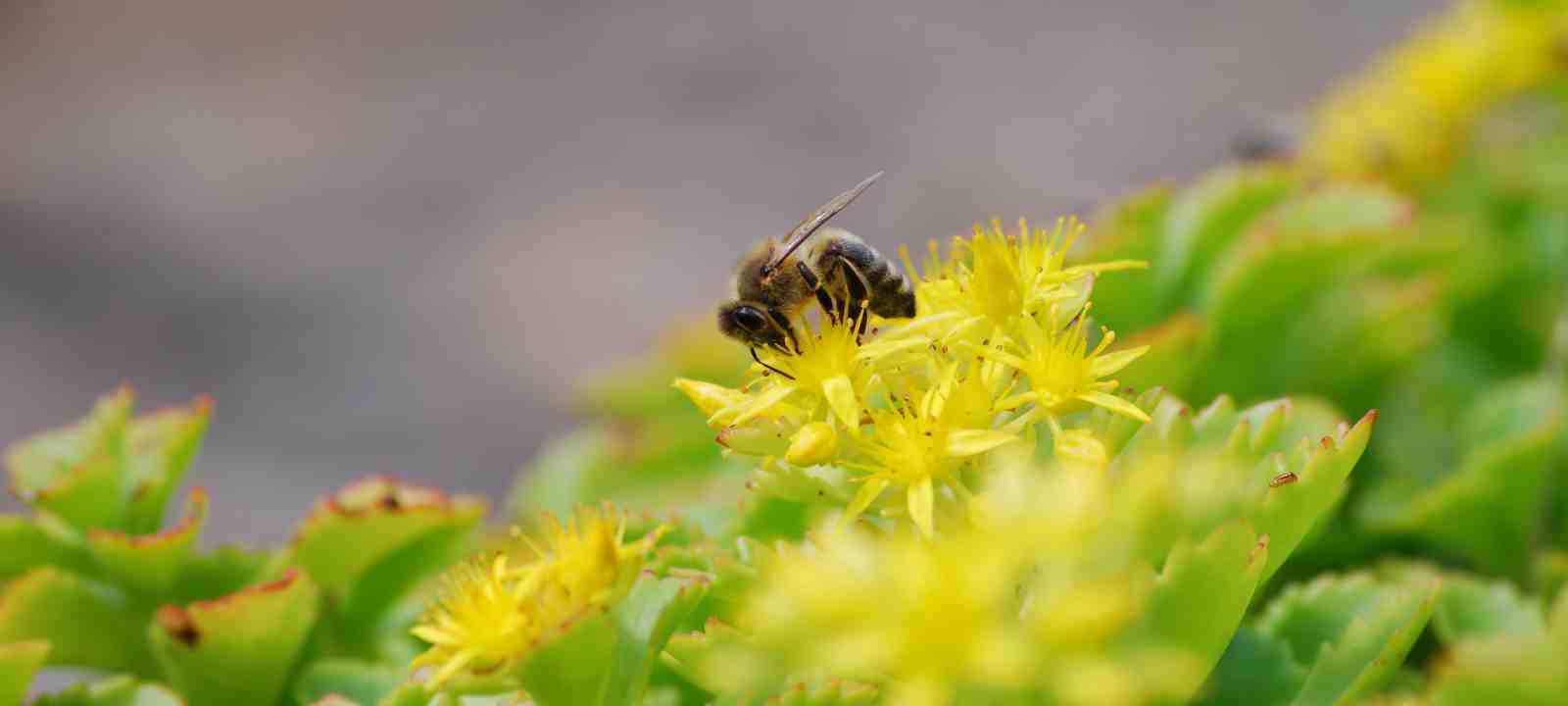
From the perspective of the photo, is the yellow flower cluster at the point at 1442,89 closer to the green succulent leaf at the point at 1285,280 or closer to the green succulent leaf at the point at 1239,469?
the green succulent leaf at the point at 1285,280

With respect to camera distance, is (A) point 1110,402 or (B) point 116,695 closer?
(A) point 1110,402

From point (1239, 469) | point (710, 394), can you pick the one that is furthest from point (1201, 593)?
point (710, 394)

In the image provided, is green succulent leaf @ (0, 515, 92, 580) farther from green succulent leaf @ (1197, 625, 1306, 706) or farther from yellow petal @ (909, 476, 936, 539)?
green succulent leaf @ (1197, 625, 1306, 706)

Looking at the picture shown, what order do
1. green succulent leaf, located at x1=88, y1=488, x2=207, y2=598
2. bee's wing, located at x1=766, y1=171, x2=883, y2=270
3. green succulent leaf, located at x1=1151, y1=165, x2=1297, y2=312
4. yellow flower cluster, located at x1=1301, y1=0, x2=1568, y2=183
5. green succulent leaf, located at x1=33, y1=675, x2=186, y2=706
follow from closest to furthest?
green succulent leaf, located at x1=33, y1=675, x2=186, y2=706 → green succulent leaf, located at x1=88, y1=488, x2=207, y2=598 → bee's wing, located at x1=766, y1=171, x2=883, y2=270 → green succulent leaf, located at x1=1151, y1=165, x2=1297, y2=312 → yellow flower cluster, located at x1=1301, y1=0, x2=1568, y2=183

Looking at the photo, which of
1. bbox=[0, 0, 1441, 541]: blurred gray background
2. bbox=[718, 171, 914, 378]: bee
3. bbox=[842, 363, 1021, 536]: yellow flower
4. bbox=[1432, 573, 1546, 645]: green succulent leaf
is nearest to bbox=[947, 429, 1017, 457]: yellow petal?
bbox=[842, 363, 1021, 536]: yellow flower

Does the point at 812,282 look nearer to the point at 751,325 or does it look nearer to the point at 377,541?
the point at 751,325

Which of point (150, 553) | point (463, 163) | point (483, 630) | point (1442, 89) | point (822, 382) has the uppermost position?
point (463, 163)

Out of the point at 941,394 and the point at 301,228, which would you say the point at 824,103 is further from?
the point at 941,394
